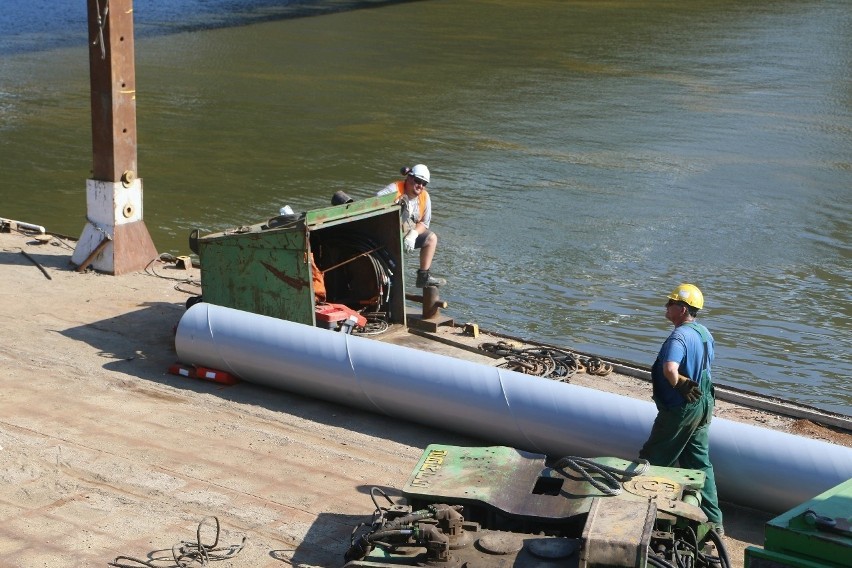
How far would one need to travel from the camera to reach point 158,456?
8.02 m

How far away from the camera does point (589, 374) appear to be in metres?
9.93

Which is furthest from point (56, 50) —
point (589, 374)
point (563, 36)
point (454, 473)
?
point (454, 473)

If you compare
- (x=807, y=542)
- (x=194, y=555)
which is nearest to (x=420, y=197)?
(x=194, y=555)

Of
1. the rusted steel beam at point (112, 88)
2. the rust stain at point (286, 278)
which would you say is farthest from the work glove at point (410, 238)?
the rusted steel beam at point (112, 88)

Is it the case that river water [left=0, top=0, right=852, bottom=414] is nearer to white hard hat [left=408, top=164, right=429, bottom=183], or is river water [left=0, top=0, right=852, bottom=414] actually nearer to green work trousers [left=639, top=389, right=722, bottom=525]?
white hard hat [left=408, top=164, right=429, bottom=183]

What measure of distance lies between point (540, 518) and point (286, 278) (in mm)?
4180

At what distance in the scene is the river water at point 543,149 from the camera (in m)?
13.5

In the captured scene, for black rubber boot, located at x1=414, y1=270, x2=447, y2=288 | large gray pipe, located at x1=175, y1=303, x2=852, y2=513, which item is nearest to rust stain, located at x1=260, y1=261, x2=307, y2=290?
large gray pipe, located at x1=175, y1=303, x2=852, y2=513

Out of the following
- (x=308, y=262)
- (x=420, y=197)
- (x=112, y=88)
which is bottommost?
(x=308, y=262)

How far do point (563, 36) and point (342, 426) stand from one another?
24.0m

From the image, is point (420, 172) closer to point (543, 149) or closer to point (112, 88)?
point (112, 88)

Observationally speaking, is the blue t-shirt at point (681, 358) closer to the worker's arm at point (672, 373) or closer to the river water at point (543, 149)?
the worker's arm at point (672, 373)

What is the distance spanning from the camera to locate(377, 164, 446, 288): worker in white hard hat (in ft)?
36.4

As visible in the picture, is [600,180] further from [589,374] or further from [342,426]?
[342,426]
